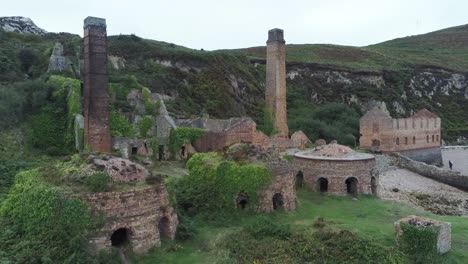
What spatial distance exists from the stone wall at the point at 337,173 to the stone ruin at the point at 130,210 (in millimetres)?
10141

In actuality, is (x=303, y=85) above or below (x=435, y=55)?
below

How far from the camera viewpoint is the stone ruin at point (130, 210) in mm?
13000

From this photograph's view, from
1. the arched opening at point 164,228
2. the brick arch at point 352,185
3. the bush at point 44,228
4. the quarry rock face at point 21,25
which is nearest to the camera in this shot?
the bush at point 44,228

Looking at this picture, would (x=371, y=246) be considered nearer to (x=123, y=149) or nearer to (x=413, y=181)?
(x=123, y=149)

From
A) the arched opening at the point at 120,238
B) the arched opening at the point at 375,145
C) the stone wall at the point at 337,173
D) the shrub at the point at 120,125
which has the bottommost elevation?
the arched opening at the point at 120,238

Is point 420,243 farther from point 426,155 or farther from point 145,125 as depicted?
point 426,155

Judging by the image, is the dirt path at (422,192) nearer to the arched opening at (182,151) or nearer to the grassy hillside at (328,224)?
the grassy hillside at (328,224)

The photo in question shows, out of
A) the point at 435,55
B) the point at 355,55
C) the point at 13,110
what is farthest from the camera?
the point at 435,55

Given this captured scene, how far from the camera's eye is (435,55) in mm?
100312

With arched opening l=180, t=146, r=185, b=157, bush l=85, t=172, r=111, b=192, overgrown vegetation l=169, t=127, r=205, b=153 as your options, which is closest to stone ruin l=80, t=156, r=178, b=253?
bush l=85, t=172, r=111, b=192

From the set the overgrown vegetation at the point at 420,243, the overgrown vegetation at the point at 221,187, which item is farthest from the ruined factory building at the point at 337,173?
the overgrown vegetation at the point at 420,243

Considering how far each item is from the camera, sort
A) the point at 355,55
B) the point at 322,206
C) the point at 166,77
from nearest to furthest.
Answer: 1. the point at 322,206
2. the point at 166,77
3. the point at 355,55

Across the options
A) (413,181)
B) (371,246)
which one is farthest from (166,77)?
(371,246)

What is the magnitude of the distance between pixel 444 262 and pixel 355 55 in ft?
275
